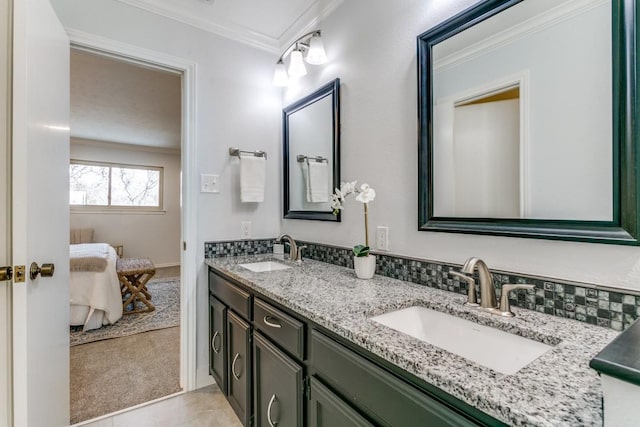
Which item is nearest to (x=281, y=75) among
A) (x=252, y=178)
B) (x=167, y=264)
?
(x=252, y=178)

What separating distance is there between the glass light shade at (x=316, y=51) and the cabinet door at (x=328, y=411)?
1.73m

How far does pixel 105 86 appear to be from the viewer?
10.2 feet

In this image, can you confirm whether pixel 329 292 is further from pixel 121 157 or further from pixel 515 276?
pixel 121 157

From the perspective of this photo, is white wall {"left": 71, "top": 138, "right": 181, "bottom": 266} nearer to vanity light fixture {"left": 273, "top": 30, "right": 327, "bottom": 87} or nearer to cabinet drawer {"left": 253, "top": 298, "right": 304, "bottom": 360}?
vanity light fixture {"left": 273, "top": 30, "right": 327, "bottom": 87}

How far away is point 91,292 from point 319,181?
2639 millimetres

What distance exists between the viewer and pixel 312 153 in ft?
6.81

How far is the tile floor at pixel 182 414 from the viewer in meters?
1.70

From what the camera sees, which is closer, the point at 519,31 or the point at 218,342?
the point at 519,31

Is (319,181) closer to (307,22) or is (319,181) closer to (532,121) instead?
(307,22)

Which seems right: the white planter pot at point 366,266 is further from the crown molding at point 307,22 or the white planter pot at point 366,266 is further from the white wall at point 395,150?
the crown molding at point 307,22

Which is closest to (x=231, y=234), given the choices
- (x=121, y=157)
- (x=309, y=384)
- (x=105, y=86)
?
(x=309, y=384)

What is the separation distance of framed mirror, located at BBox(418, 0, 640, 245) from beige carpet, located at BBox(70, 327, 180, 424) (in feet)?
6.78

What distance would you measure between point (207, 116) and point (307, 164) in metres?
0.77

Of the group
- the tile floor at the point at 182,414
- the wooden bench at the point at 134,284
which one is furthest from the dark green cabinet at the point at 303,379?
the wooden bench at the point at 134,284
